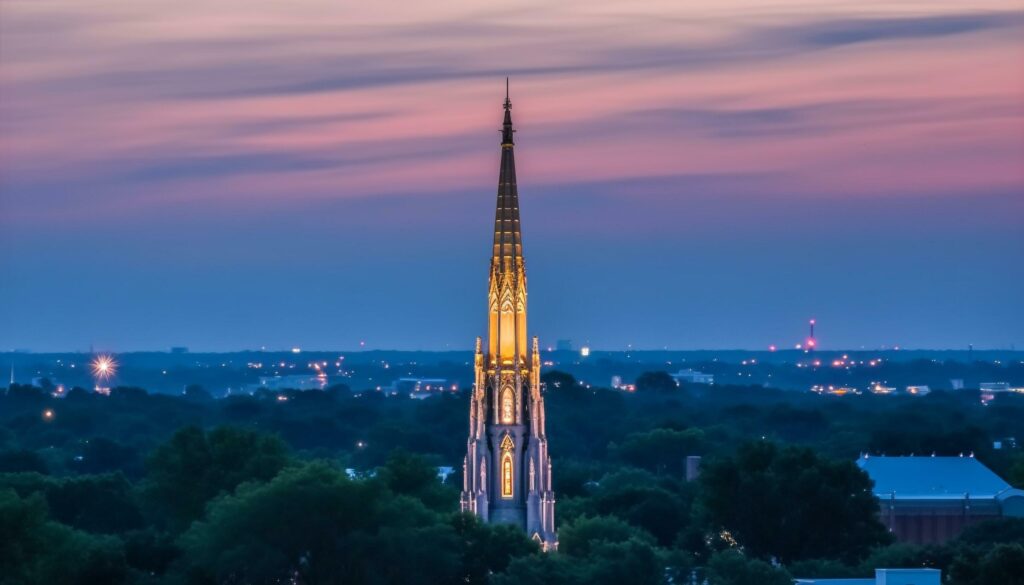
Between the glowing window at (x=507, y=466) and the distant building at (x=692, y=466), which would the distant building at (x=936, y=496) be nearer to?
the distant building at (x=692, y=466)

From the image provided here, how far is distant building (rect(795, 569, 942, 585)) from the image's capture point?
256 feet

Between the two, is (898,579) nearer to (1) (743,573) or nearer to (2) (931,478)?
(1) (743,573)

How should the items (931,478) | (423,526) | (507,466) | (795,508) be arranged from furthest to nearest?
(931,478) < (795,508) < (423,526) < (507,466)

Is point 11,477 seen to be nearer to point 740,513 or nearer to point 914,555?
point 740,513

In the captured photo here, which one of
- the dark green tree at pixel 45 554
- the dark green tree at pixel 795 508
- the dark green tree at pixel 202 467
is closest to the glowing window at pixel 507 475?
the dark green tree at pixel 45 554

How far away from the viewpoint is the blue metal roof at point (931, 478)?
123m

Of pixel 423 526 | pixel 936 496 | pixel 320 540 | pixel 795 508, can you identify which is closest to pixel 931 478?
pixel 936 496

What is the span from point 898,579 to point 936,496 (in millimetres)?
44670

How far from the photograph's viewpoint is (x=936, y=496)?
403 ft

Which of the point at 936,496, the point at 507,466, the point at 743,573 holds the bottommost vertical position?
the point at 743,573

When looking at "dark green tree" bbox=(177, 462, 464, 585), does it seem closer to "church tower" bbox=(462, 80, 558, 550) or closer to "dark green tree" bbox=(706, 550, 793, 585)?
"church tower" bbox=(462, 80, 558, 550)

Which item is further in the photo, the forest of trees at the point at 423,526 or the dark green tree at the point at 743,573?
the forest of trees at the point at 423,526

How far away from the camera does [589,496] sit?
116 m

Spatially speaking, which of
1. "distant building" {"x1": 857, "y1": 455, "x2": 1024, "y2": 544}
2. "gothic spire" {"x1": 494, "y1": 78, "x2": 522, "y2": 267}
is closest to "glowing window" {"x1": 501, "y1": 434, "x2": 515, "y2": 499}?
"gothic spire" {"x1": 494, "y1": 78, "x2": 522, "y2": 267}
